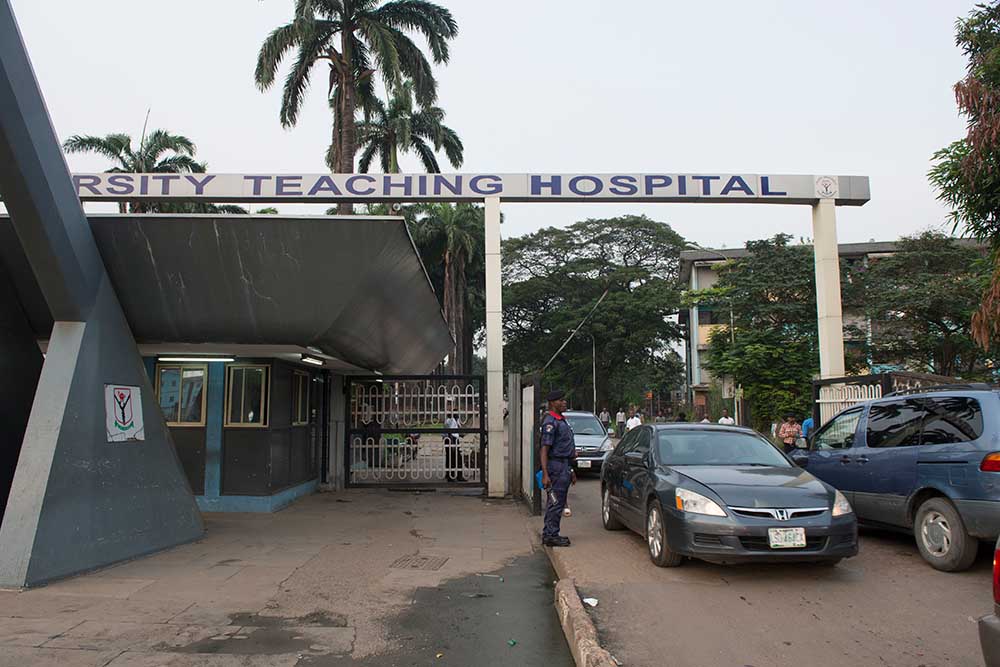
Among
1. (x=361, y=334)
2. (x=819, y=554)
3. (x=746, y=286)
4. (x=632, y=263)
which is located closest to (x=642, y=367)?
(x=632, y=263)

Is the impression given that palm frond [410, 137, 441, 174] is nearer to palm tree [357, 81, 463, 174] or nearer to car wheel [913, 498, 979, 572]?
palm tree [357, 81, 463, 174]

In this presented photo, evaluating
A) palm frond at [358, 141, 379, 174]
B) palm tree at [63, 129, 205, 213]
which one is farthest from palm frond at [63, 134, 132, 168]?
palm frond at [358, 141, 379, 174]

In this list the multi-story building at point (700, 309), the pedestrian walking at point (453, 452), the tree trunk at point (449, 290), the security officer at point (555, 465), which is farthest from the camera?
the tree trunk at point (449, 290)

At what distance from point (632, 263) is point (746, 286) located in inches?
897

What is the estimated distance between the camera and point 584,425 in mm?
18500

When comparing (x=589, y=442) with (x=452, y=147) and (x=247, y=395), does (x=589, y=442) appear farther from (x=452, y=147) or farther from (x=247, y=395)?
(x=452, y=147)

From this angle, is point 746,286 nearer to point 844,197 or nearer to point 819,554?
point 844,197

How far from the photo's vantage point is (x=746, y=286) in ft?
89.9

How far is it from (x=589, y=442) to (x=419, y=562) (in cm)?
997

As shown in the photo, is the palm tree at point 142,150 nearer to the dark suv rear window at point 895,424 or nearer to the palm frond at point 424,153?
the palm frond at point 424,153

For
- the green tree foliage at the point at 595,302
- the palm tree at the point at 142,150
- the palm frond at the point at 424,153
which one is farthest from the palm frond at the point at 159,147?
the green tree foliage at the point at 595,302

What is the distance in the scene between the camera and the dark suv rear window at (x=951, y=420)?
6.85m

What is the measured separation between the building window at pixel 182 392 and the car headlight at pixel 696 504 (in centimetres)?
754

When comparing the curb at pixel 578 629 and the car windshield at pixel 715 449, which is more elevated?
the car windshield at pixel 715 449
